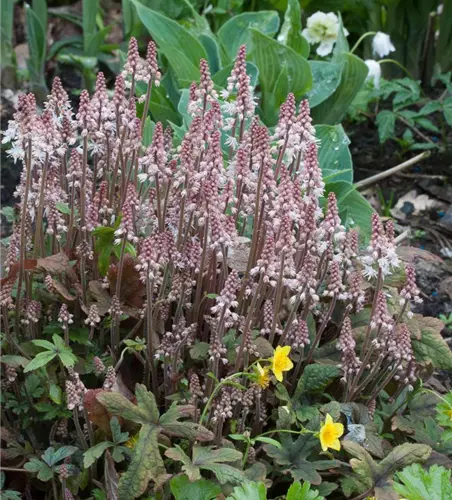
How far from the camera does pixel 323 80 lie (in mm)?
3998

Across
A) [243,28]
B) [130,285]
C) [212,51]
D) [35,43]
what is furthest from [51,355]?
[35,43]

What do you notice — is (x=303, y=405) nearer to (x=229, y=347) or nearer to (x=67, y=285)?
(x=229, y=347)

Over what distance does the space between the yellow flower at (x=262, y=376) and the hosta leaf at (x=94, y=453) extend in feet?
1.34

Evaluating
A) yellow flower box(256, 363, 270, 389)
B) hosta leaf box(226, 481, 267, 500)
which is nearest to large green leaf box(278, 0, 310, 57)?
yellow flower box(256, 363, 270, 389)

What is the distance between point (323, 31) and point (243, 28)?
2.28 feet

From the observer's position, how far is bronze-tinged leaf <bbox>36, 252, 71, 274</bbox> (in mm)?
2266

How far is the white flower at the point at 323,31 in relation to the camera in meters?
4.70

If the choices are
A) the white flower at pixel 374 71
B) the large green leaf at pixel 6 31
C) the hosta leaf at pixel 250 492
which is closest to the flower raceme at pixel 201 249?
the hosta leaf at pixel 250 492

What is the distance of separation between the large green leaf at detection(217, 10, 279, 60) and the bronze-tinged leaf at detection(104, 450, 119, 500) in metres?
2.66

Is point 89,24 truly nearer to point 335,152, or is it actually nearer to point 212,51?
point 212,51

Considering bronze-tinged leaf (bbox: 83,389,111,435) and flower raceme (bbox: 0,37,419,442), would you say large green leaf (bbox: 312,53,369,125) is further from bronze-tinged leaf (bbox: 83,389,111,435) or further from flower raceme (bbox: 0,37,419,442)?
bronze-tinged leaf (bbox: 83,389,111,435)

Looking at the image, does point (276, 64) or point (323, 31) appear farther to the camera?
point (323, 31)

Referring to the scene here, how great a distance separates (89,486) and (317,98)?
7.87 feet

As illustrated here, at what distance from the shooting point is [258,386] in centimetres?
213
